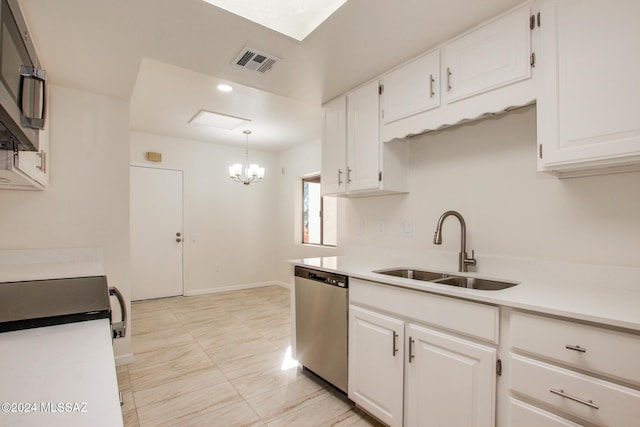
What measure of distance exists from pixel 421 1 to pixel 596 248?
145 centimetres

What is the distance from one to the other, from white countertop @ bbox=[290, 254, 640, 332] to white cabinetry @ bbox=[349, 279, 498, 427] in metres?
0.07

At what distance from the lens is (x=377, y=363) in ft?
5.83

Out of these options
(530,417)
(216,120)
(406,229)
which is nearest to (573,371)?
(530,417)

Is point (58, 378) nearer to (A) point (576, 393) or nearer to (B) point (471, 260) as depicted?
(A) point (576, 393)

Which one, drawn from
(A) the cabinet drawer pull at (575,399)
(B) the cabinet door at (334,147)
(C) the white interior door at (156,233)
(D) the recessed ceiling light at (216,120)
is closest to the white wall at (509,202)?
(B) the cabinet door at (334,147)

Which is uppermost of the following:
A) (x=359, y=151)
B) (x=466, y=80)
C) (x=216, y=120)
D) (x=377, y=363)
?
(x=216, y=120)

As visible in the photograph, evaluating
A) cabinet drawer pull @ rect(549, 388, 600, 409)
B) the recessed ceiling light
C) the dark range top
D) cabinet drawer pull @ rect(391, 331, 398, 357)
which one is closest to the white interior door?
the recessed ceiling light

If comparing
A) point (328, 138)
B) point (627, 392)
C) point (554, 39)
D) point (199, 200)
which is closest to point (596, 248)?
point (627, 392)

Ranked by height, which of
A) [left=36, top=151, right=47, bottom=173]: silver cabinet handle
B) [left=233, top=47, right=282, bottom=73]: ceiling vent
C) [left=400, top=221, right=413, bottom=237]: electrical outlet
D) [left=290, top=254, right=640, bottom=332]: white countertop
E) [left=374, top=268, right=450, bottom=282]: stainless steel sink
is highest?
[left=233, top=47, right=282, bottom=73]: ceiling vent

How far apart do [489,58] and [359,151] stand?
102cm

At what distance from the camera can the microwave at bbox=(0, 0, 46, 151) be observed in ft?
2.69

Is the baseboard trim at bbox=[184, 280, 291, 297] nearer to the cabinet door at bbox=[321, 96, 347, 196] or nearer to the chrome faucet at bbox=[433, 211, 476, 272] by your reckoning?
the cabinet door at bbox=[321, 96, 347, 196]

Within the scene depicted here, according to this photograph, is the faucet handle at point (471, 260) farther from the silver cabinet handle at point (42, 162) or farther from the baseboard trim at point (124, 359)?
the baseboard trim at point (124, 359)

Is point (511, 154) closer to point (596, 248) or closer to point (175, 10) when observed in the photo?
point (596, 248)
